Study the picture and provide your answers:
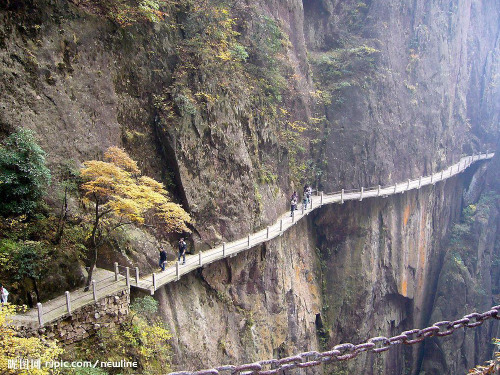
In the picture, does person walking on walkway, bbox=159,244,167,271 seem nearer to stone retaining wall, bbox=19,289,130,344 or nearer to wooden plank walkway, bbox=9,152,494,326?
wooden plank walkway, bbox=9,152,494,326

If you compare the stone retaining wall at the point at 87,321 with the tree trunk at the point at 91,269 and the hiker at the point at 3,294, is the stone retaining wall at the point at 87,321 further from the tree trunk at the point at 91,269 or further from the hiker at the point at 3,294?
the hiker at the point at 3,294

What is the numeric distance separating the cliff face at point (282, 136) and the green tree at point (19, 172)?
4.56 ft

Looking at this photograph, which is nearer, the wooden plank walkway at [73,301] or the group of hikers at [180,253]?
the wooden plank walkway at [73,301]

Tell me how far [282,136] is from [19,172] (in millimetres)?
17300

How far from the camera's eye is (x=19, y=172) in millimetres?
11172

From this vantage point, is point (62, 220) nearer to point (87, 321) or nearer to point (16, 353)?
point (87, 321)

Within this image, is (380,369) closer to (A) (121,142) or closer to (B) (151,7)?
(A) (121,142)

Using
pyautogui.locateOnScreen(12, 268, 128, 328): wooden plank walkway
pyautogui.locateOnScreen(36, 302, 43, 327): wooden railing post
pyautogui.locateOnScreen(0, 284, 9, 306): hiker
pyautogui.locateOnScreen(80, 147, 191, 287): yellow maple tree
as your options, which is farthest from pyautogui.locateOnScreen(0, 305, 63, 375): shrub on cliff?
pyautogui.locateOnScreen(80, 147, 191, 287): yellow maple tree

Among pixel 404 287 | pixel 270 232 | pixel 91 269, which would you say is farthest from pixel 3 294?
pixel 404 287

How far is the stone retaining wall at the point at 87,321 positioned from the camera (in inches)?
401

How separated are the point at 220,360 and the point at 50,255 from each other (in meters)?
9.41

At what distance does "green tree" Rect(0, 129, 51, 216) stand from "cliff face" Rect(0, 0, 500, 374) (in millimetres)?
1390

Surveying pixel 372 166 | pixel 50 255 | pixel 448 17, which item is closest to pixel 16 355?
pixel 50 255

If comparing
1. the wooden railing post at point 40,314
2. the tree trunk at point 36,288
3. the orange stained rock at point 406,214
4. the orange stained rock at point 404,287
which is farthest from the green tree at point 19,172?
the orange stained rock at point 404,287
